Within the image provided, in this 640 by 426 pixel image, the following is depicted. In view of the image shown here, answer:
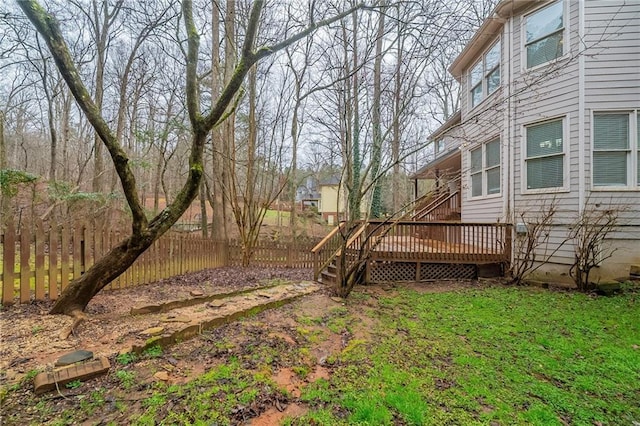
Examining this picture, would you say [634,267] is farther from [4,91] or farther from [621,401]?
[4,91]

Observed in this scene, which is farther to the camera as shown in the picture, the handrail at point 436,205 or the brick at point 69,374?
the handrail at point 436,205

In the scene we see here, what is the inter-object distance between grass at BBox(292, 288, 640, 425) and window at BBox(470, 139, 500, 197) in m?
3.97

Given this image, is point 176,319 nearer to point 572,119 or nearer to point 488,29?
point 572,119

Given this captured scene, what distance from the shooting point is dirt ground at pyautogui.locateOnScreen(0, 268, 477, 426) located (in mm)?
2418

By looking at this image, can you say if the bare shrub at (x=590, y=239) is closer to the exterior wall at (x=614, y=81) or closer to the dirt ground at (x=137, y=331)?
the exterior wall at (x=614, y=81)

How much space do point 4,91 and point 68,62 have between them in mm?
13251

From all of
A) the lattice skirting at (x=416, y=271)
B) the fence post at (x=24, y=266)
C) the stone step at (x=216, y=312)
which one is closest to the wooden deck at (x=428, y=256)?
the lattice skirting at (x=416, y=271)

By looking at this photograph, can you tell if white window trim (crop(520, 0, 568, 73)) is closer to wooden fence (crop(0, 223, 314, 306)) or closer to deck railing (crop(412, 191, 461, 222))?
deck railing (crop(412, 191, 461, 222))

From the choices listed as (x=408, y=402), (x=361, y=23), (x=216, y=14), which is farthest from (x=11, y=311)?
(x=216, y=14)

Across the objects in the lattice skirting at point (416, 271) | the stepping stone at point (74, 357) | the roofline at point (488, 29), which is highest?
the roofline at point (488, 29)

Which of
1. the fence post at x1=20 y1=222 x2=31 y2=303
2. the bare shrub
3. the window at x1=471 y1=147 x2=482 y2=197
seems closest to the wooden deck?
the bare shrub

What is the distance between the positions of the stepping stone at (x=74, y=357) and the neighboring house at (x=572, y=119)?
20.5ft

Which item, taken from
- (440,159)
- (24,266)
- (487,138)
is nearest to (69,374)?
(24,266)

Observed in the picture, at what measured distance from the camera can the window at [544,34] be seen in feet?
22.1
